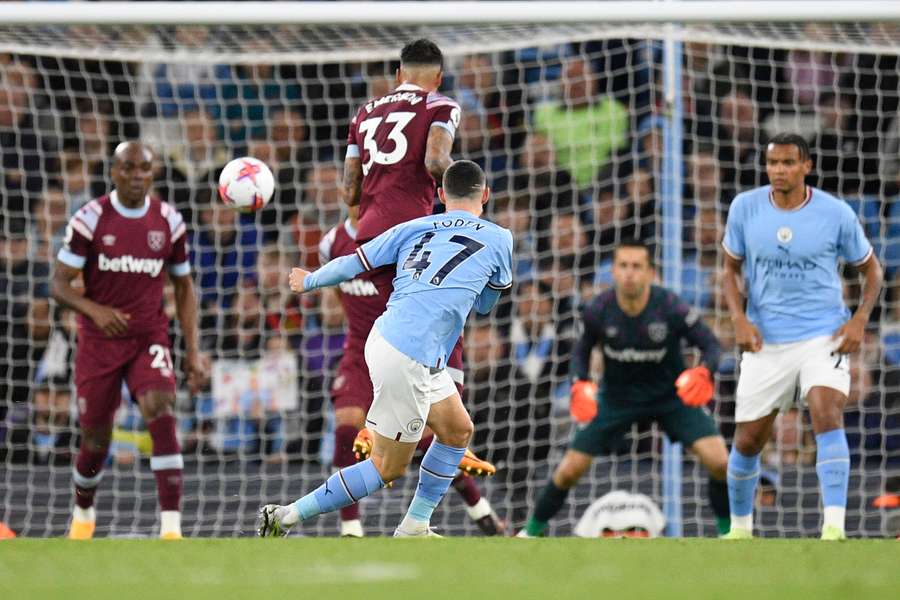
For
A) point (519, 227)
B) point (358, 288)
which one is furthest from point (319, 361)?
point (358, 288)

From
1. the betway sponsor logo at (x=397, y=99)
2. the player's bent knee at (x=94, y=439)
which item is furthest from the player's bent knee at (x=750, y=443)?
the player's bent knee at (x=94, y=439)

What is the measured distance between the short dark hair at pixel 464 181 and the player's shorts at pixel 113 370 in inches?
116

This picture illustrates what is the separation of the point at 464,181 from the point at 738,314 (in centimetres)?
219

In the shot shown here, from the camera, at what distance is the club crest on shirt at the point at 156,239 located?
28.8 feet

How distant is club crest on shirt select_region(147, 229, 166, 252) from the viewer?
878 centimetres

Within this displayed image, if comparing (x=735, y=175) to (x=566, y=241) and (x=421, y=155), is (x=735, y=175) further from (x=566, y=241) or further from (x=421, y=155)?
(x=421, y=155)

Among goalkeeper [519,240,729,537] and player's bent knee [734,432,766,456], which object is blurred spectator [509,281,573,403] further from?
player's bent knee [734,432,766,456]

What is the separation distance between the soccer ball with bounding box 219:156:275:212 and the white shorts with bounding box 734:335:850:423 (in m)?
2.83

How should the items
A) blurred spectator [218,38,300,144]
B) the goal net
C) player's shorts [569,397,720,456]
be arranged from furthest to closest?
blurred spectator [218,38,300,144], the goal net, player's shorts [569,397,720,456]

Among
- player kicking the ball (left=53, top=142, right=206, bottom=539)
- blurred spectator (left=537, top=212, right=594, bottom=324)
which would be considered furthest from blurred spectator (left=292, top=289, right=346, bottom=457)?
player kicking the ball (left=53, top=142, right=206, bottom=539)

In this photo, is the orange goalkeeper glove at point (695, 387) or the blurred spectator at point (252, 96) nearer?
the orange goalkeeper glove at point (695, 387)

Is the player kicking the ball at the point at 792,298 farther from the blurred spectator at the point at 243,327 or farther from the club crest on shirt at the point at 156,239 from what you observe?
the blurred spectator at the point at 243,327

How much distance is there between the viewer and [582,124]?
11422 millimetres

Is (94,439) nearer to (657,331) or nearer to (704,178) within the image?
(657,331)
